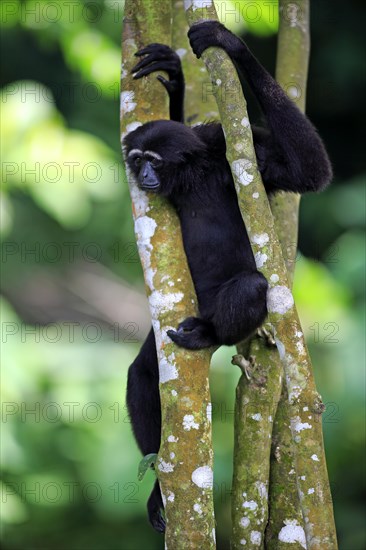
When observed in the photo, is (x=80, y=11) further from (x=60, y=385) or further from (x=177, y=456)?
(x=177, y=456)

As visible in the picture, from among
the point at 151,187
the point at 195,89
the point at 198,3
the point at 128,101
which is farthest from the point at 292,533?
the point at 195,89

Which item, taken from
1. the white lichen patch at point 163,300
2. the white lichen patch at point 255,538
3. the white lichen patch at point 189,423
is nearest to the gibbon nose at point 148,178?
the white lichen patch at point 163,300

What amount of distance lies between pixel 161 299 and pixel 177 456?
0.81m

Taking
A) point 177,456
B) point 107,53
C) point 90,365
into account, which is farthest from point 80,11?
point 177,456

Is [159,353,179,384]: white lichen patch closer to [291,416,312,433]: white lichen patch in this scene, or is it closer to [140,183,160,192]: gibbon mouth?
[291,416,312,433]: white lichen patch

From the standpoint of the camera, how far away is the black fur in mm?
4352

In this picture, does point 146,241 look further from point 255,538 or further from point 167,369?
point 255,538

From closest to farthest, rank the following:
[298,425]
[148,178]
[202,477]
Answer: [298,425] → [202,477] → [148,178]

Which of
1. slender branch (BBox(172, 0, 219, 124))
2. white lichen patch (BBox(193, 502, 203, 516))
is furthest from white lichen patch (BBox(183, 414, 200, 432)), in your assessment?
slender branch (BBox(172, 0, 219, 124))

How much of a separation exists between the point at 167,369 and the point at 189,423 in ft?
1.01

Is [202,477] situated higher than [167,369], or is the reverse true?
[167,369]

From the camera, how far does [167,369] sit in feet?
12.5

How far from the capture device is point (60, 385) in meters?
8.02

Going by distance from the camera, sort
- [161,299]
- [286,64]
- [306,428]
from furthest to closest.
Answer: [286,64] → [161,299] → [306,428]
